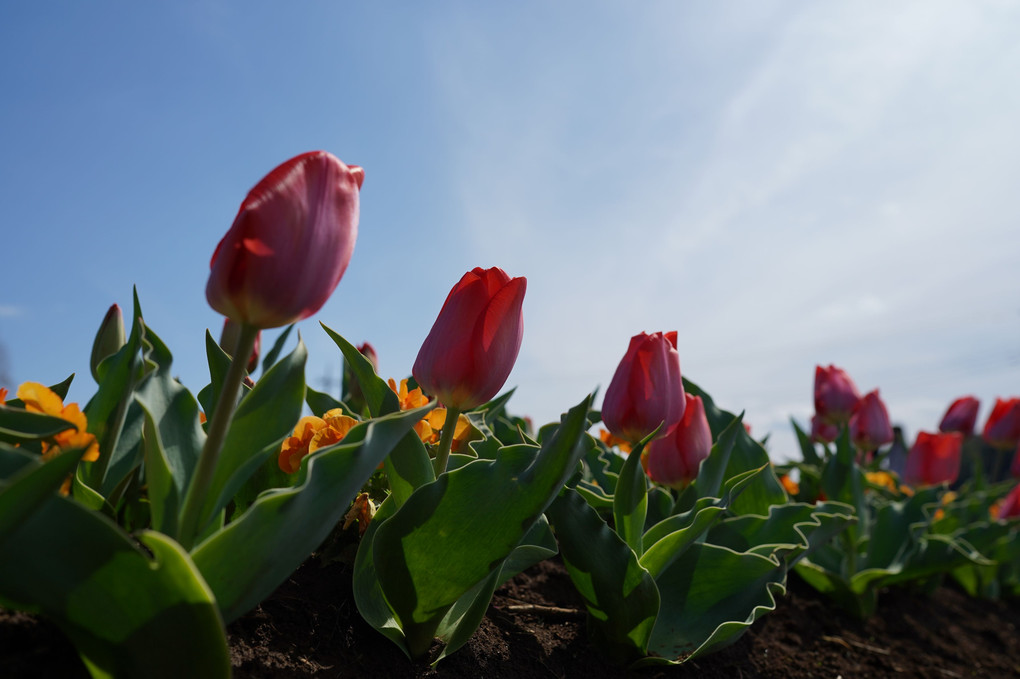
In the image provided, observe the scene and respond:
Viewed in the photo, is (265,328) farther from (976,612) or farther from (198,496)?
(976,612)

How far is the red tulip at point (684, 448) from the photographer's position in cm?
163

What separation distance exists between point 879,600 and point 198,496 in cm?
317

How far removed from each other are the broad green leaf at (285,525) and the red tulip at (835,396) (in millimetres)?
2830

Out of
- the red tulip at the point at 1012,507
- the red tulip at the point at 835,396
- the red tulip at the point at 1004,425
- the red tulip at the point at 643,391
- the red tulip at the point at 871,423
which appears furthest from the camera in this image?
the red tulip at the point at 1004,425

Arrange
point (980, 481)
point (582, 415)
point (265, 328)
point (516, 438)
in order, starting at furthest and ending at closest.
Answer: point (980, 481) → point (516, 438) → point (582, 415) → point (265, 328)

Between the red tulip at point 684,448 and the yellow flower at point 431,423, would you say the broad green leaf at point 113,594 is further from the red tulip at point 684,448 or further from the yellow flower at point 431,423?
the red tulip at point 684,448

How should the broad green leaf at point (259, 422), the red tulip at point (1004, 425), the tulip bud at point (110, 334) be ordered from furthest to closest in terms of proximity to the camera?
the red tulip at point (1004, 425) → the tulip bud at point (110, 334) → the broad green leaf at point (259, 422)

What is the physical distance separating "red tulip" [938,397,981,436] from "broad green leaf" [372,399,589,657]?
4.35 metres

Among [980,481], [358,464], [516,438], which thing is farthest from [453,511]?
[980,481]

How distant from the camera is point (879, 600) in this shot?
301 cm

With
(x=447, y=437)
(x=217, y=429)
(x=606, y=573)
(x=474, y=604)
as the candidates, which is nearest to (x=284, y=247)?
(x=217, y=429)

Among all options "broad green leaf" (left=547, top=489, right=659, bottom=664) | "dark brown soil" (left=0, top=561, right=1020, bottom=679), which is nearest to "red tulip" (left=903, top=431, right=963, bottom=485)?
"dark brown soil" (left=0, top=561, right=1020, bottom=679)

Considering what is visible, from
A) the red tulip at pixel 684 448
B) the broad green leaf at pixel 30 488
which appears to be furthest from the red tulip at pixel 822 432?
the broad green leaf at pixel 30 488

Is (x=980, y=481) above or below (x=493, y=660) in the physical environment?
above
